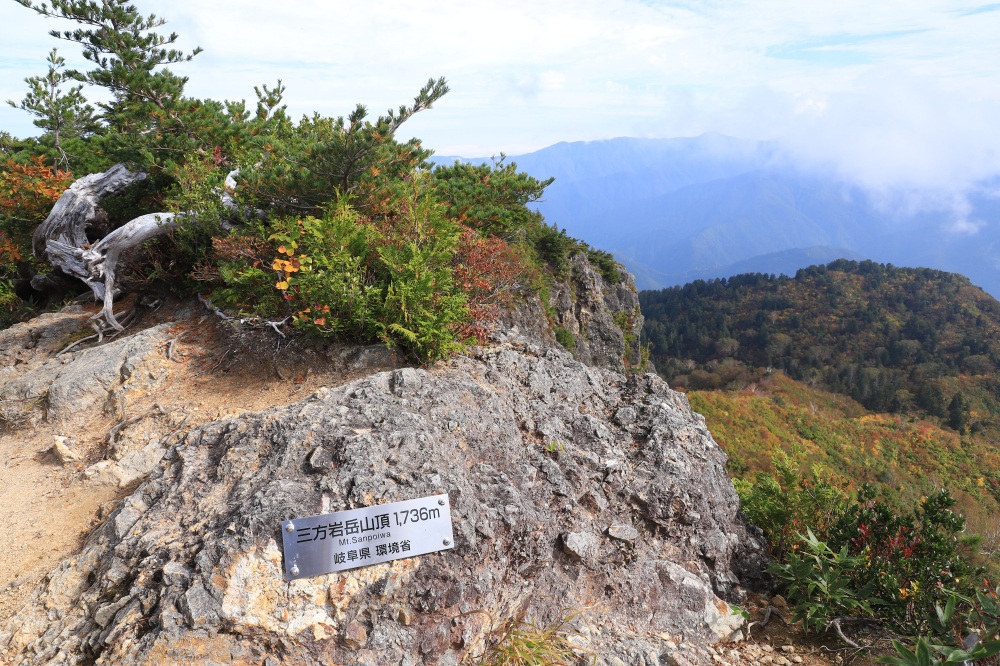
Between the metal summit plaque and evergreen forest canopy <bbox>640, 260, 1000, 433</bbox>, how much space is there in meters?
68.4

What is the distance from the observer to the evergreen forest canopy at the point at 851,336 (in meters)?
63.9

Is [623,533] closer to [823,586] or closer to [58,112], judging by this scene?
[823,586]

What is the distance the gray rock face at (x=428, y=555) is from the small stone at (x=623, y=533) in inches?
0.4

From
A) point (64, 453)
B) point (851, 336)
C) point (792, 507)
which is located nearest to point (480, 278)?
point (792, 507)

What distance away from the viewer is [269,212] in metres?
7.15

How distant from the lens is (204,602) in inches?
135

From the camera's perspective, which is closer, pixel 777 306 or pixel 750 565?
pixel 750 565

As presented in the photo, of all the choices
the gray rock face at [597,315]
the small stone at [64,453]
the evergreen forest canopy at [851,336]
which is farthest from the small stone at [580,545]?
the evergreen forest canopy at [851,336]

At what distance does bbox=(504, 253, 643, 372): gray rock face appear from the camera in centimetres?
1554

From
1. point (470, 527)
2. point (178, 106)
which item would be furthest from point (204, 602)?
point (178, 106)

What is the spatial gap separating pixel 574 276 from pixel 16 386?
1425 centimetres

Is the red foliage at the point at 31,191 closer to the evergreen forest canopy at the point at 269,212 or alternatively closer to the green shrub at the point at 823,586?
the evergreen forest canopy at the point at 269,212

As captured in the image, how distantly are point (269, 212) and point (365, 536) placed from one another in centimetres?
495

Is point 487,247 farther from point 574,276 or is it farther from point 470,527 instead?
point 574,276
